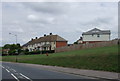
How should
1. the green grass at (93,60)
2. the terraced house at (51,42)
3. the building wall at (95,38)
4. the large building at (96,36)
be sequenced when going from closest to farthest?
the green grass at (93,60), the building wall at (95,38), the large building at (96,36), the terraced house at (51,42)

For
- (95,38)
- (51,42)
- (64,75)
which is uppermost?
(95,38)

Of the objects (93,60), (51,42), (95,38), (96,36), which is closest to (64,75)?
(93,60)

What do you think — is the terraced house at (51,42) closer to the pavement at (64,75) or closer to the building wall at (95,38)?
the building wall at (95,38)

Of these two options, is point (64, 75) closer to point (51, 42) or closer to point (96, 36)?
point (96, 36)

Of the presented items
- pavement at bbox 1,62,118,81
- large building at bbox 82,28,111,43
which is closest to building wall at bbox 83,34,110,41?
large building at bbox 82,28,111,43

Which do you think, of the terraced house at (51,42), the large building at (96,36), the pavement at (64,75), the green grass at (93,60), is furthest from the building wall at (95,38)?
the pavement at (64,75)

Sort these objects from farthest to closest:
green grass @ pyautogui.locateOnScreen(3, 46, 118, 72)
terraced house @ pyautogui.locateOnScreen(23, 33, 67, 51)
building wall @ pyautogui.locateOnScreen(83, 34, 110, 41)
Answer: terraced house @ pyautogui.locateOnScreen(23, 33, 67, 51) → building wall @ pyautogui.locateOnScreen(83, 34, 110, 41) → green grass @ pyautogui.locateOnScreen(3, 46, 118, 72)

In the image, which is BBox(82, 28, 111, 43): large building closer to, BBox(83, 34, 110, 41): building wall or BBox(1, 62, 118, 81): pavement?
BBox(83, 34, 110, 41): building wall

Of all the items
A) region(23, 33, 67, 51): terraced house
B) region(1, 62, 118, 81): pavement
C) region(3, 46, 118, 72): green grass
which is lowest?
region(1, 62, 118, 81): pavement

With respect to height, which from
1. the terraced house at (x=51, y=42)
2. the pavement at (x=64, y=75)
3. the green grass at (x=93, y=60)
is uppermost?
the terraced house at (x=51, y=42)

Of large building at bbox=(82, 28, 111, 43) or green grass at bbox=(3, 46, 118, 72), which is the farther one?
large building at bbox=(82, 28, 111, 43)

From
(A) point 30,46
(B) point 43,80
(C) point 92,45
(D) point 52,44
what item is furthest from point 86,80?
(A) point 30,46

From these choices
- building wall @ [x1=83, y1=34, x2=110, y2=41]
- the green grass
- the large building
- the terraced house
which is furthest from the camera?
the terraced house

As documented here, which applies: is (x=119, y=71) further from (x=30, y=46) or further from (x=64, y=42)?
(x=30, y=46)
